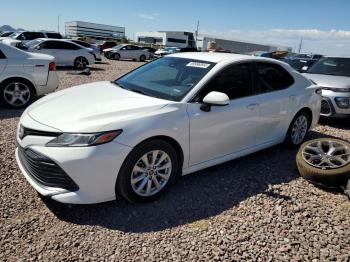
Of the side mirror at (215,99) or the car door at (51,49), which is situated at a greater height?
the side mirror at (215,99)

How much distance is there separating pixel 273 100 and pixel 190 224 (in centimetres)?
231

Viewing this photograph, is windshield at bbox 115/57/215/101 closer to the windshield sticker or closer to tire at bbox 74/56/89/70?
the windshield sticker

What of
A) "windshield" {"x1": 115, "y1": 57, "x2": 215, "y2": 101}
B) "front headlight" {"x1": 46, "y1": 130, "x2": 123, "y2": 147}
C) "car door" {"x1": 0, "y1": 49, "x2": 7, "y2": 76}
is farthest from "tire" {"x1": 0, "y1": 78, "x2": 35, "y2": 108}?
"front headlight" {"x1": 46, "y1": 130, "x2": 123, "y2": 147}

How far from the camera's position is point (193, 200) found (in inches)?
154

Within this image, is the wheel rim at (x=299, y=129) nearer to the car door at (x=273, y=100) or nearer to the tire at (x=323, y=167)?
the car door at (x=273, y=100)

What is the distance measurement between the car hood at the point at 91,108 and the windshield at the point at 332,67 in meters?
6.28

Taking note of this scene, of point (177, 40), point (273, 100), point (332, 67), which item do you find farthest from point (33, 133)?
point (177, 40)

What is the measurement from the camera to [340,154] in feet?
15.6

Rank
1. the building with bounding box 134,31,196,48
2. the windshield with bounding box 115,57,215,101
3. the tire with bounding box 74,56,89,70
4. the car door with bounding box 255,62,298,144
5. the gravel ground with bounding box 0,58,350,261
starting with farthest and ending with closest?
1. the building with bounding box 134,31,196,48
2. the tire with bounding box 74,56,89,70
3. the car door with bounding box 255,62,298,144
4. the windshield with bounding box 115,57,215,101
5. the gravel ground with bounding box 0,58,350,261

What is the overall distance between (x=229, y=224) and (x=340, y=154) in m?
2.21

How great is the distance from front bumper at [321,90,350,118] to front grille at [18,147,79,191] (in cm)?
617

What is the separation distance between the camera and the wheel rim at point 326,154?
15.0 ft

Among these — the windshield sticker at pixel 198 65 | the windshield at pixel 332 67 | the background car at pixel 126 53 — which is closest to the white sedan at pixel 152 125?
the windshield sticker at pixel 198 65

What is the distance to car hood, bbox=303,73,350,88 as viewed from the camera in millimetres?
7605
